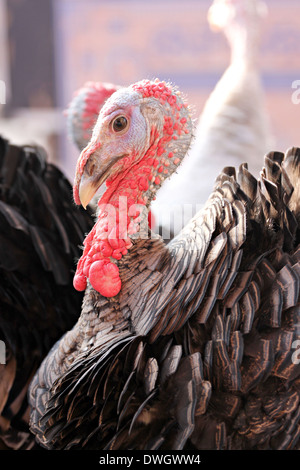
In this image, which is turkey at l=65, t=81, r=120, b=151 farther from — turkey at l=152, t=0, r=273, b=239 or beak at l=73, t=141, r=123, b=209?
beak at l=73, t=141, r=123, b=209

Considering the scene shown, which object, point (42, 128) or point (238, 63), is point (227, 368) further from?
point (42, 128)

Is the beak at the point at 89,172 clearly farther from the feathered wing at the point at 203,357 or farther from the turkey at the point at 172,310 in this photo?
the feathered wing at the point at 203,357

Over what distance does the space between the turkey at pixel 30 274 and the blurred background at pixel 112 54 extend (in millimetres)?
1858

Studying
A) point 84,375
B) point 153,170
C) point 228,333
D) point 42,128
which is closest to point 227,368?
point 228,333

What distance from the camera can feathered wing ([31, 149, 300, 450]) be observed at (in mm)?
950

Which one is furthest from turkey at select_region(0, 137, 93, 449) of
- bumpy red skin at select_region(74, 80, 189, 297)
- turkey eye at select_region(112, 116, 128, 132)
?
turkey eye at select_region(112, 116, 128, 132)

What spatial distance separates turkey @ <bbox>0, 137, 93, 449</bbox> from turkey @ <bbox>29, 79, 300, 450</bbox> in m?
0.20

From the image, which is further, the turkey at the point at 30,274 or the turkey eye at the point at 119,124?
the turkey at the point at 30,274

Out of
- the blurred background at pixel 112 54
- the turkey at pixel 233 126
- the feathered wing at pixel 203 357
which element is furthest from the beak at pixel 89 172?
the blurred background at pixel 112 54

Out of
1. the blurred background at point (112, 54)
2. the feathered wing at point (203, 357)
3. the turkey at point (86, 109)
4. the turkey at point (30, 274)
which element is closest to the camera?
the feathered wing at point (203, 357)

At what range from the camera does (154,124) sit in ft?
3.36

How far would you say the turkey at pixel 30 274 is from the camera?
126 centimetres

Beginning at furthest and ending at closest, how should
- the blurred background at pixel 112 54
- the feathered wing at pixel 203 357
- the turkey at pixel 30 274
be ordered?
the blurred background at pixel 112 54
the turkey at pixel 30 274
the feathered wing at pixel 203 357

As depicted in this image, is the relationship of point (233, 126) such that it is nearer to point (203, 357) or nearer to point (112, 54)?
point (203, 357)
